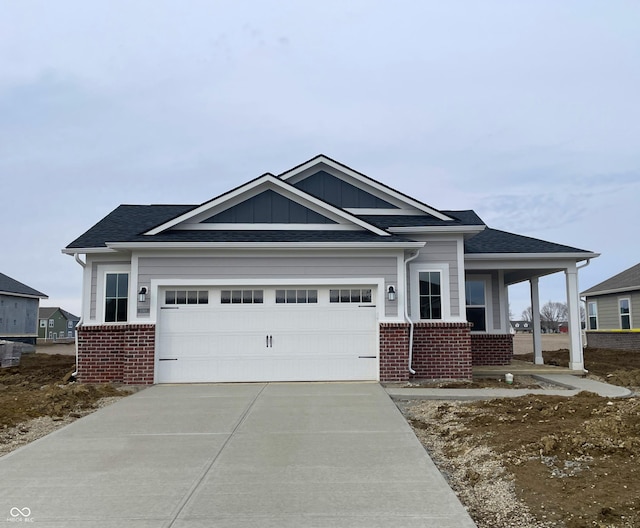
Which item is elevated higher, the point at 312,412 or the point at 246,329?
the point at 246,329

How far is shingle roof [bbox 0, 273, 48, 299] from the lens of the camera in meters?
31.4

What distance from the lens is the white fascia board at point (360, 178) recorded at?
14117 mm

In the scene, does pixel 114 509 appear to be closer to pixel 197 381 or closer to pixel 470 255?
pixel 197 381

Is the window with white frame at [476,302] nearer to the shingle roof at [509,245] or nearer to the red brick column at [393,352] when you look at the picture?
the shingle roof at [509,245]

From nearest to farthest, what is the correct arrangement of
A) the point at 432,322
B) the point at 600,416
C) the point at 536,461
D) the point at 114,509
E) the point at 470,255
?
1. the point at 114,509
2. the point at 536,461
3. the point at 600,416
4. the point at 432,322
5. the point at 470,255

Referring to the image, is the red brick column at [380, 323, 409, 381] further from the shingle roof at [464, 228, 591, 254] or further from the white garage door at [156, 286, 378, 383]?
the shingle roof at [464, 228, 591, 254]

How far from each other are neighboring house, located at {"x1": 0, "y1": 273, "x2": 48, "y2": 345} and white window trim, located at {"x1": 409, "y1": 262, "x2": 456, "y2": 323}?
26.0 meters

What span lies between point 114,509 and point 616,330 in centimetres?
2651

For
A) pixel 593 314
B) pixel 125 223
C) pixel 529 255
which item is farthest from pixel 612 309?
pixel 125 223

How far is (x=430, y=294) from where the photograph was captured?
12984 millimetres

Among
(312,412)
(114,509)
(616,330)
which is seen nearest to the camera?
(114,509)

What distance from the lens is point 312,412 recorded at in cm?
868

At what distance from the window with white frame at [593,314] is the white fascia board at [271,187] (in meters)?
21.0

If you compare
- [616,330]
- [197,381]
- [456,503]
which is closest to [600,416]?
[456,503]
